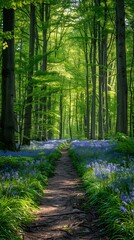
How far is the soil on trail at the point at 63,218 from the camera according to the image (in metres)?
4.56

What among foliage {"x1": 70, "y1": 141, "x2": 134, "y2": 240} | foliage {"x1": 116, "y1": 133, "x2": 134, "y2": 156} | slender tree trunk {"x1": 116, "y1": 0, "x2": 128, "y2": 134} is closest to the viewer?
foliage {"x1": 70, "y1": 141, "x2": 134, "y2": 240}

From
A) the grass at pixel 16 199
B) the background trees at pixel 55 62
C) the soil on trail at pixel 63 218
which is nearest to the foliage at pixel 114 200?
the soil on trail at pixel 63 218

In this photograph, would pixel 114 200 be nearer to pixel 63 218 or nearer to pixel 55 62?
pixel 63 218

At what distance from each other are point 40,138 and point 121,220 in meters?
21.5

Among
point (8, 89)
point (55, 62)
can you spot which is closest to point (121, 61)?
point (8, 89)

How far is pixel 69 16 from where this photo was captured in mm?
23484

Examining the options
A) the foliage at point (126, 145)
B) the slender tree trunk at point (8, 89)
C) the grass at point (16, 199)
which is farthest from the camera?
the slender tree trunk at point (8, 89)

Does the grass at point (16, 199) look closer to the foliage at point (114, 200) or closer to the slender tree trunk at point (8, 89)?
the foliage at point (114, 200)

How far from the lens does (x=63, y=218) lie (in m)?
5.45

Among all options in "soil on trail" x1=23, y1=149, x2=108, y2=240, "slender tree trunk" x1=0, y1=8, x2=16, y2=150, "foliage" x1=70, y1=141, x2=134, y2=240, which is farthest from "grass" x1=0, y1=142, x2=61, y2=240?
"slender tree trunk" x1=0, y1=8, x2=16, y2=150

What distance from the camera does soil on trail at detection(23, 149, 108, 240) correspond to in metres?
4.56

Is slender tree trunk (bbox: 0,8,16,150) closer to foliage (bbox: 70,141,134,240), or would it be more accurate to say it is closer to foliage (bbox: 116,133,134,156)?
foliage (bbox: 116,133,134,156)

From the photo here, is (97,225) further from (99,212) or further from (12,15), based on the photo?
(12,15)

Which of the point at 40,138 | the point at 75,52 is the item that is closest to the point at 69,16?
the point at 40,138
